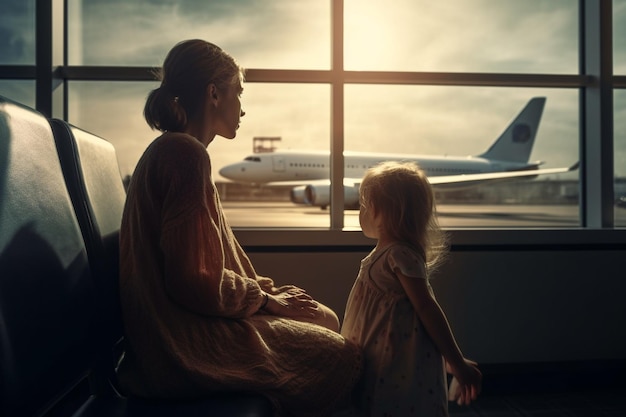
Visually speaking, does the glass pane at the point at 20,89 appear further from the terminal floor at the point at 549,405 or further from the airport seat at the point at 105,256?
the terminal floor at the point at 549,405

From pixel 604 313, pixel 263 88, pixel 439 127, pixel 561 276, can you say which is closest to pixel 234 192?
pixel 263 88

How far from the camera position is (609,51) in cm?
214

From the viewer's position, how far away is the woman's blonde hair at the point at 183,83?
3.35ft

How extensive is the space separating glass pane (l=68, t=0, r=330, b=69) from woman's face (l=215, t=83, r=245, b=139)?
0.97m

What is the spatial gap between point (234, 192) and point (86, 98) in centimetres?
109

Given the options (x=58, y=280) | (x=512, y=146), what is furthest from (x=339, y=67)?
(x=512, y=146)

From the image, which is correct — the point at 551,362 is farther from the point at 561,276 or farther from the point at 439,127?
the point at 439,127

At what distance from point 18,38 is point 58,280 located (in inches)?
61.5

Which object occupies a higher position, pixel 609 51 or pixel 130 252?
pixel 609 51

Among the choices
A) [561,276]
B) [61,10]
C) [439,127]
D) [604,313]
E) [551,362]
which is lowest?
[551,362]

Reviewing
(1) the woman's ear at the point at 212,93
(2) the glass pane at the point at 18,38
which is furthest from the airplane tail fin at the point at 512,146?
(1) the woman's ear at the point at 212,93

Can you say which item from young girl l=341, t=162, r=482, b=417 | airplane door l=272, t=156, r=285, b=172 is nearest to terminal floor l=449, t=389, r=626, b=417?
young girl l=341, t=162, r=482, b=417

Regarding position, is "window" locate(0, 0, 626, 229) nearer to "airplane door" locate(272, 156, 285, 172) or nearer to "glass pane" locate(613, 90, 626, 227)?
"glass pane" locate(613, 90, 626, 227)

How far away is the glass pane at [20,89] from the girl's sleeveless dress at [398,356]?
160cm
